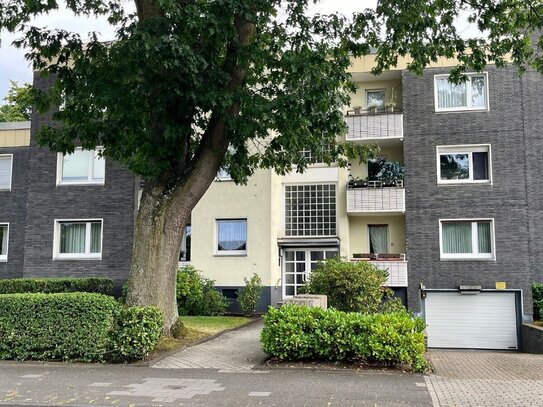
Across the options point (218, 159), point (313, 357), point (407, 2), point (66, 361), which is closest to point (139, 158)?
point (218, 159)

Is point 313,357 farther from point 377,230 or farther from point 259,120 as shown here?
point 377,230

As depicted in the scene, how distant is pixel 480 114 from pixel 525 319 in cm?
747

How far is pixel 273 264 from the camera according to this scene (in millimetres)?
19875

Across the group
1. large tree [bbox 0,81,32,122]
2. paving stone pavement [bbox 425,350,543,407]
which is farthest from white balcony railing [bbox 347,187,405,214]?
large tree [bbox 0,81,32,122]

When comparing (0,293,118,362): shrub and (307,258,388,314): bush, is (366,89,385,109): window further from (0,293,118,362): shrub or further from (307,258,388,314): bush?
(0,293,118,362): shrub

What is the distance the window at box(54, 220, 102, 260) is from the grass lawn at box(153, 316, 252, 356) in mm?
6592

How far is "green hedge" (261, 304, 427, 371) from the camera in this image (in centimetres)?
922

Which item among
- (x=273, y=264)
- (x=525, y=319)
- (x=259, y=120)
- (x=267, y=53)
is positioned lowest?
(x=525, y=319)

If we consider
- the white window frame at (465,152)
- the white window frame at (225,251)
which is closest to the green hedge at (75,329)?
the white window frame at (225,251)

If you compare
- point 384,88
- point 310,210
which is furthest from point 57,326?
point 384,88

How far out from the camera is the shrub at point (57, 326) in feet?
32.7

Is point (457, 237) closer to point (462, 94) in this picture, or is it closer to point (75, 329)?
point (462, 94)

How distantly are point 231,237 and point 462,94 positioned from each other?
10.2 meters

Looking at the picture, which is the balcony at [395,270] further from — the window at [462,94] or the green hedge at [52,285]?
the green hedge at [52,285]
